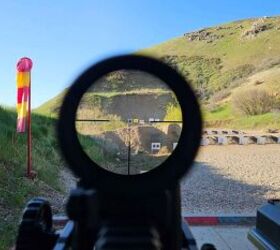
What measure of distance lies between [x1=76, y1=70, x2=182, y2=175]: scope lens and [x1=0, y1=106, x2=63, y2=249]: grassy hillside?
8.25 ft

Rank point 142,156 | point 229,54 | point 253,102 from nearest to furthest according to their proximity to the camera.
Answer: point 142,156
point 253,102
point 229,54

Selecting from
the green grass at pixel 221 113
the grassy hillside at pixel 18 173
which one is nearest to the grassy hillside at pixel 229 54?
the green grass at pixel 221 113

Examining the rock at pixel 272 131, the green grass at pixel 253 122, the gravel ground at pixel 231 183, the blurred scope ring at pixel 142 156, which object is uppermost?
the green grass at pixel 253 122

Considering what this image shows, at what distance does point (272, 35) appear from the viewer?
98438 millimetres

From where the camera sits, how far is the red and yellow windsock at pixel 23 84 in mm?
9629

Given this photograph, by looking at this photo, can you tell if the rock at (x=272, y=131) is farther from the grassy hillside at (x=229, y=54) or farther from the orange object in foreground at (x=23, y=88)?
the grassy hillside at (x=229, y=54)

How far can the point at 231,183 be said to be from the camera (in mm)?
11359

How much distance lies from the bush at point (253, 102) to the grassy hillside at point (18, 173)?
87.8 ft

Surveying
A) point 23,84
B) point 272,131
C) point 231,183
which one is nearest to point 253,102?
point 272,131

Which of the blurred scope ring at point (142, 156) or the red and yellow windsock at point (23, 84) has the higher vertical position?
the red and yellow windsock at point (23, 84)

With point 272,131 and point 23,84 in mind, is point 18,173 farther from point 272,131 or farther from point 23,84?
point 272,131

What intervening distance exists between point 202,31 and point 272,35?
20348 mm

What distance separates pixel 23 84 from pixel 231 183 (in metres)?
4.70

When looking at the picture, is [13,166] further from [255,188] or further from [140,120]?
[140,120]
